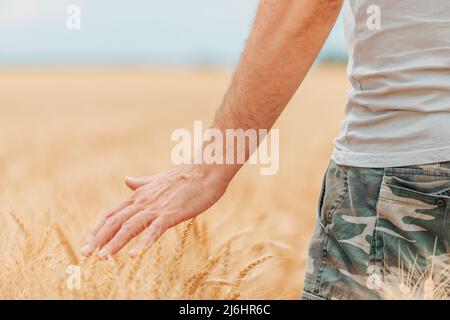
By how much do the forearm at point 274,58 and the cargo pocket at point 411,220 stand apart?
24cm

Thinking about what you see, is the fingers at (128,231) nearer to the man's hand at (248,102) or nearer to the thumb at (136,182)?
the man's hand at (248,102)

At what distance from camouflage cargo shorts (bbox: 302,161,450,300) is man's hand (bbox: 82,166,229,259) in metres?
0.23

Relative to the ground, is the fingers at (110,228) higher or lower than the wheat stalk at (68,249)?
higher

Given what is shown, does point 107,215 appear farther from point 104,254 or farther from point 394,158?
point 394,158

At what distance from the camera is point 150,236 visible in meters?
1.35

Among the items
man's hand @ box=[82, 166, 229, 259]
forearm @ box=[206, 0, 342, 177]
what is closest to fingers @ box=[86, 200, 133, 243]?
man's hand @ box=[82, 166, 229, 259]

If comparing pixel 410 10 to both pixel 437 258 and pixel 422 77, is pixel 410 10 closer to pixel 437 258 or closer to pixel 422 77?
pixel 422 77

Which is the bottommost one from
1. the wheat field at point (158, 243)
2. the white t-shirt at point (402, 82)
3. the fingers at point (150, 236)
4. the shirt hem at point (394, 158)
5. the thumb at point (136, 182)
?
the wheat field at point (158, 243)

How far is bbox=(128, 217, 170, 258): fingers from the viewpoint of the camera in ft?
4.33

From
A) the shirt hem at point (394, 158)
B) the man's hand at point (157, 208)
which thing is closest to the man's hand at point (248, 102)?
the man's hand at point (157, 208)

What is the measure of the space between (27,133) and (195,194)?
6.05m

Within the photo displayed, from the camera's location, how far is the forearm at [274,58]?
1372 millimetres

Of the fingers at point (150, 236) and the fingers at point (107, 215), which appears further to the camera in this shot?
the fingers at point (107, 215)

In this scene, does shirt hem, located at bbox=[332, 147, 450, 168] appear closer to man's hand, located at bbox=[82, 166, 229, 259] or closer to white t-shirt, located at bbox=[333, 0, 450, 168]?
white t-shirt, located at bbox=[333, 0, 450, 168]
